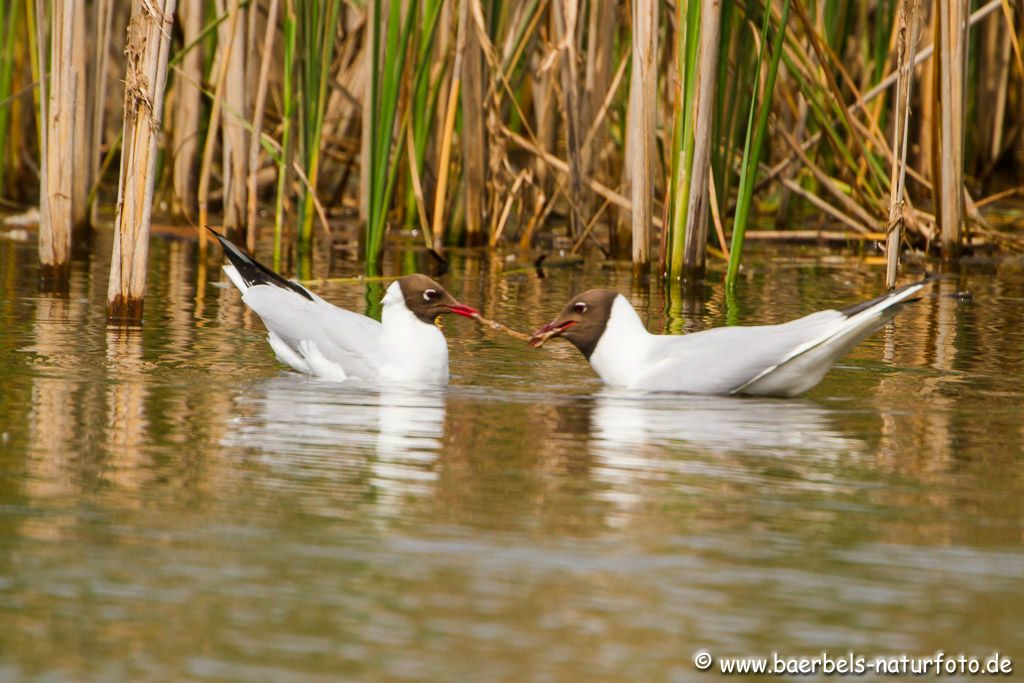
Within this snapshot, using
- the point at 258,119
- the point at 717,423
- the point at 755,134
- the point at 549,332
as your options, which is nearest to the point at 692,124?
the point at 755,134

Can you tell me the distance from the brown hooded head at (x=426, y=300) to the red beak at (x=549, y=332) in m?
0.26

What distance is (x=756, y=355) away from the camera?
5.97 meters

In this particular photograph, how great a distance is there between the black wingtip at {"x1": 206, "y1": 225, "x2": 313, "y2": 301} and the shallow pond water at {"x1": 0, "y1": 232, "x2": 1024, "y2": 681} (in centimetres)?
30

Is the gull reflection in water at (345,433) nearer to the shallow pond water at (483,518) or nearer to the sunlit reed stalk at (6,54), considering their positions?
the shallow pond water at (483,518)

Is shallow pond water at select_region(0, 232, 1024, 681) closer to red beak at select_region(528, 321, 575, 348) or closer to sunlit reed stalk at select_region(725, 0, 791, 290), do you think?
red beak at select_region(528, 321, 575, 348)

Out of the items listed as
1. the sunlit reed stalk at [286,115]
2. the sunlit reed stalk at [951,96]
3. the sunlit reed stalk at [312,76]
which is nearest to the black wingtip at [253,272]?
the sunlit reed stalk at [312,76]

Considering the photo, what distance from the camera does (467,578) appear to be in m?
3.41

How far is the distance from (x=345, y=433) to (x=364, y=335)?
4.46 ft

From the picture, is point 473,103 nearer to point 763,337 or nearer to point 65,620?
point 763,337

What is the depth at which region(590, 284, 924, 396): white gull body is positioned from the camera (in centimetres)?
593

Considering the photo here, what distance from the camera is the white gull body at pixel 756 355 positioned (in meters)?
5.93

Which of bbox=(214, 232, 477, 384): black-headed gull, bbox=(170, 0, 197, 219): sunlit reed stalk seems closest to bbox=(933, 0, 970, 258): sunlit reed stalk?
bbox=(214, 232, 477, 384): black-headed gull

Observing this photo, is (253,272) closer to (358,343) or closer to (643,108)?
(358,343)

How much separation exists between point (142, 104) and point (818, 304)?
3.70 m
